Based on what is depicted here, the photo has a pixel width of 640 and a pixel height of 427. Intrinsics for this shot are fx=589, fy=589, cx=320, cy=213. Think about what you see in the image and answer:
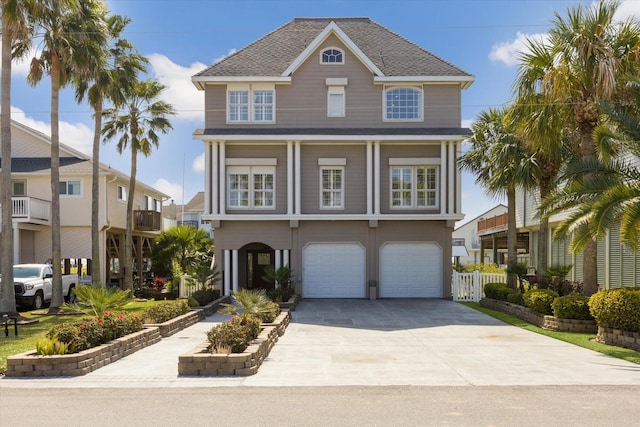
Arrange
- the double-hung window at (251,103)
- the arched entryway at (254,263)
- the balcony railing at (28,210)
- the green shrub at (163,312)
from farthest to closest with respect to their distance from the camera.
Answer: the balcony railing at (28,210) < the arched entryway at (254,263) < the double-hung window at (251,103) < the green shrub at (163,312)

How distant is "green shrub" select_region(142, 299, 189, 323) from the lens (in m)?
15.2

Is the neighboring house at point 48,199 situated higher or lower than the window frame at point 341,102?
lower

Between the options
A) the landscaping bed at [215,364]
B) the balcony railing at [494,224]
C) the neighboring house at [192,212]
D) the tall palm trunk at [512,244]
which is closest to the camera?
the landscaping bed at [215,364]

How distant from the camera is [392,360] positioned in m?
11.6

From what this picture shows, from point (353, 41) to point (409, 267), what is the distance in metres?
10.6

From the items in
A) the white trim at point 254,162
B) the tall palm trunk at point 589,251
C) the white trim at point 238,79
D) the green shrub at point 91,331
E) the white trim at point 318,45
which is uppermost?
the white trim at point 318,45

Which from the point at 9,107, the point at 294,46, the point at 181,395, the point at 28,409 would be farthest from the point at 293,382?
the point at 294,46

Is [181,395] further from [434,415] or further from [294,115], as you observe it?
[294,115]

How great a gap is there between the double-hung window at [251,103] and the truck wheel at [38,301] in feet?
33.6

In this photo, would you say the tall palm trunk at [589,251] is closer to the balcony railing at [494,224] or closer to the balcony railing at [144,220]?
the balcony railing at [494,224]

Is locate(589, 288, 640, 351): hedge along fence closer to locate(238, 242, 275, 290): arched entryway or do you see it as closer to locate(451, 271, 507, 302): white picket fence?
locate(451, 271, 507, 302): white picket fence

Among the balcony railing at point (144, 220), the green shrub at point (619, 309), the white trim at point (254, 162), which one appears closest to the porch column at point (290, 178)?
the white trim at point (254, 162)

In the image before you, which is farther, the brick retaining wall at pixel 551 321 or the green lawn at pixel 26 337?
the brick retaining wall at pixel 551 321

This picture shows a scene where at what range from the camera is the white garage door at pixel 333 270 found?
24594 millimetres
